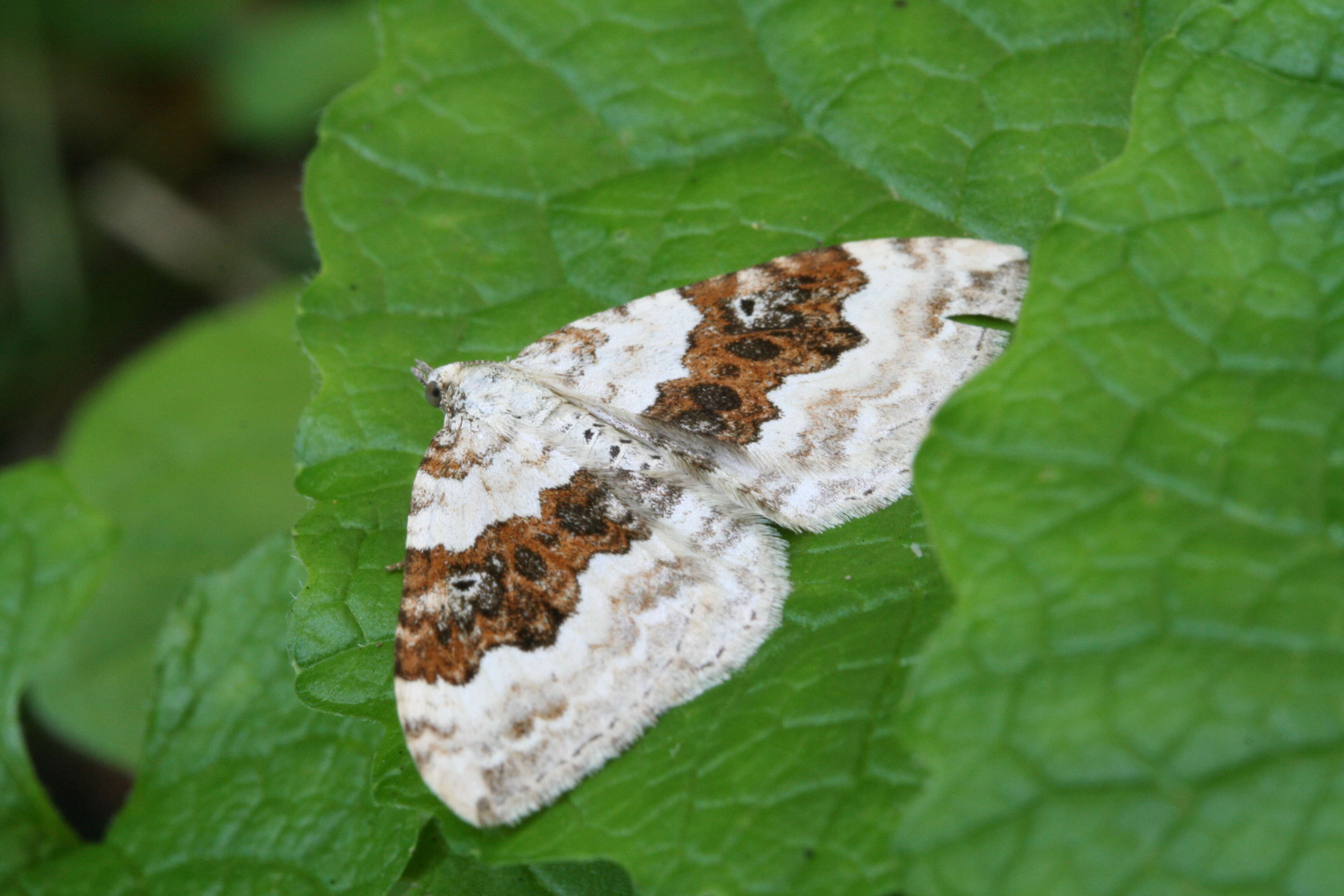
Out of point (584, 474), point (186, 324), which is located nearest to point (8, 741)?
point (584, 474)

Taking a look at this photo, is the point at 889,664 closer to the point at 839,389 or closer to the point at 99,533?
the point at 839,389

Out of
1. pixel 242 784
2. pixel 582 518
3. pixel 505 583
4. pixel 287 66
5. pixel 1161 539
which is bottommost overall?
pixel 242 784

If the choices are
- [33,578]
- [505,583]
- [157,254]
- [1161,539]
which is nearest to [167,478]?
[33,578]

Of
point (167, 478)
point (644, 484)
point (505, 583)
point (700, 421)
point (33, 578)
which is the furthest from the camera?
point (167, 478)

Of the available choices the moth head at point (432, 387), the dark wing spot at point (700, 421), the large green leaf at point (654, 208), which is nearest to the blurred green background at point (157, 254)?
the large green leaf at point (654, 208)

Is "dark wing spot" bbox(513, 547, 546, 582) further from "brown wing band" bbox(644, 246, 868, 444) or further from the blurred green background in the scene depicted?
the blurred green background

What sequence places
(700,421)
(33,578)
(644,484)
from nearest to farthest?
(644,484), (700,421), (33,578)

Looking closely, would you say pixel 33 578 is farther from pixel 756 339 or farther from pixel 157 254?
pixel 157 254
